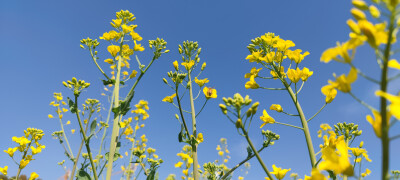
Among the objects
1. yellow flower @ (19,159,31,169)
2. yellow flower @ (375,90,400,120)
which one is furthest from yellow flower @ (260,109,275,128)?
yellow flower @ (19,159,31,169)

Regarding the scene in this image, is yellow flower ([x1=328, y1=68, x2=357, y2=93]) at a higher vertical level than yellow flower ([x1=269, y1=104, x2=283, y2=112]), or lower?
lower

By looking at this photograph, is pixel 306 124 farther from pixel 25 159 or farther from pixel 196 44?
pixel 25 159

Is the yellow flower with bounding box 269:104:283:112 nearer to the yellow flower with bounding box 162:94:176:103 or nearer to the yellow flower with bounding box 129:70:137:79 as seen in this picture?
the yellow flower with bounding box 162:94:176:103

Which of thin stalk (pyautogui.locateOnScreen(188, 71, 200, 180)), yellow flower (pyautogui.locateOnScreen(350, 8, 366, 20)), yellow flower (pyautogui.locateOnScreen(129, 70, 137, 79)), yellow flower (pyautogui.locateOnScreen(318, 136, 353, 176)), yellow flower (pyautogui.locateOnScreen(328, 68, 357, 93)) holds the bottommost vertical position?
yellow flower (pyautogui.locateOnScreen(318, 136, 353, 176))

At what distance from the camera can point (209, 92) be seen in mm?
2727

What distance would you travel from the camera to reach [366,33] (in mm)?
874

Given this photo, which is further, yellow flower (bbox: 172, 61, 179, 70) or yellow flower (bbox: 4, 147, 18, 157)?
yellow flower (bbox: 4, 147, 18, 157)

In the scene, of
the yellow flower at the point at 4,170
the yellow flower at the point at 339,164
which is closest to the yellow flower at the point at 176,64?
the yellow flower at the point at 339,164

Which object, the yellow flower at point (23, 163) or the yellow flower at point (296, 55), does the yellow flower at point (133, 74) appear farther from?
the yellow flower at point (23, 163)

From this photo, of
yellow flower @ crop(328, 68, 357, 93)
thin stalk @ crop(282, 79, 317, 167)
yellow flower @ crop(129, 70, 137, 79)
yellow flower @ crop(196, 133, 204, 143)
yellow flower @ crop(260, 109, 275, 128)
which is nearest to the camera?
yellow flower @ crop(328, 68, 357, 93)

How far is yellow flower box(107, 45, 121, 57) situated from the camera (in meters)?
3.27

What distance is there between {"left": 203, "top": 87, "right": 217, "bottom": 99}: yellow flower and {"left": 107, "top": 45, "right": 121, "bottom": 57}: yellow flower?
143 centimetres

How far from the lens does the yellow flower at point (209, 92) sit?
2.72m

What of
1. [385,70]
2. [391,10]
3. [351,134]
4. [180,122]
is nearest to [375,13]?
[391,10]
